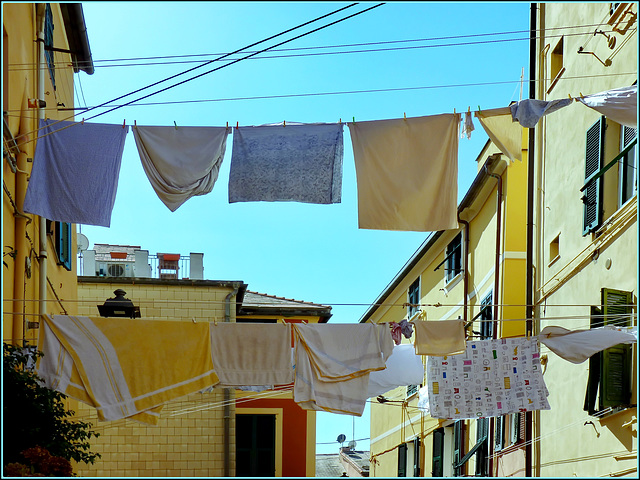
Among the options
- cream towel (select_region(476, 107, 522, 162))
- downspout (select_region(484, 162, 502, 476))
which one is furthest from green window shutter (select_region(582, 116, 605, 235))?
downspout (select_region(484, 162, 502, 476))

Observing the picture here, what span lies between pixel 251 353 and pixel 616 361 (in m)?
4.27

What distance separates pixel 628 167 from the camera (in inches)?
453

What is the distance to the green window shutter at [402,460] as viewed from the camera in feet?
83.2

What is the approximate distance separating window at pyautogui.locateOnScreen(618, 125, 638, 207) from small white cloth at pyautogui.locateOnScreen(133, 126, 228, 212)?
194 inches

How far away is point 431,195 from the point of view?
1198cm

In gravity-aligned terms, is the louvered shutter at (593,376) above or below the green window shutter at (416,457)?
above

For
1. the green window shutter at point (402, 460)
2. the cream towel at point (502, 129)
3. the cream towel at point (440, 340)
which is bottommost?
the green window shutter at point (402, 460)

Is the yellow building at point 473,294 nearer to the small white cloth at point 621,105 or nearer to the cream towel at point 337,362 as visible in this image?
the cream towel at point 337,362

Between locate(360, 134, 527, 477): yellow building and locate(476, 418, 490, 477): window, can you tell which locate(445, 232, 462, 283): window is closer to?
locate(360, 134, 527, 477): yellow building

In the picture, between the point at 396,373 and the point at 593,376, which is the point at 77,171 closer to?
the point at 396,373

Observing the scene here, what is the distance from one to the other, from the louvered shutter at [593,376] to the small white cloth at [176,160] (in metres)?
4.97

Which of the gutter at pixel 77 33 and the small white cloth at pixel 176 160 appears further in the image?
the gutter at pixel 77 33

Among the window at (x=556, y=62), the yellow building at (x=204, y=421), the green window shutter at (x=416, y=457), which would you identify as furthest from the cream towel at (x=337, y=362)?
the green window shutter at (x=416, y=457)

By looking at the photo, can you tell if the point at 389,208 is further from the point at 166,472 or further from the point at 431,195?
the point at 166,472
